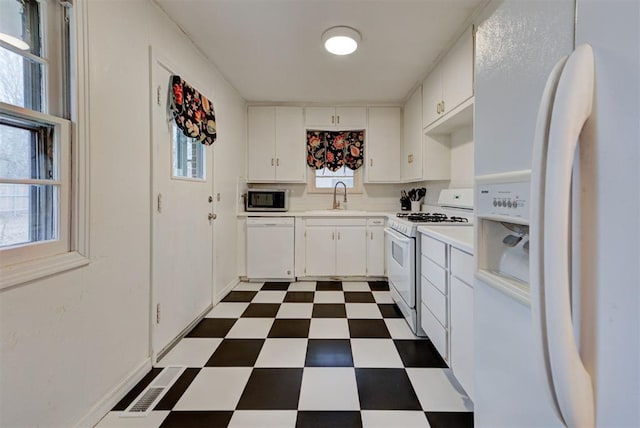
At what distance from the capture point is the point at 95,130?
1352 millimetres

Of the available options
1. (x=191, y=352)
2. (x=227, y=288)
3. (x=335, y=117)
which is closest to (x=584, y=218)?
(x=191, y=352)

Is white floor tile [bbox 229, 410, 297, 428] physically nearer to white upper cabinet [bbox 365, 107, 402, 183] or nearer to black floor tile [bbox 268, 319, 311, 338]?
black floor tile [bbox 268, 319, 311, 338]

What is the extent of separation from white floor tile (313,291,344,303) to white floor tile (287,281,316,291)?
0.18 meters

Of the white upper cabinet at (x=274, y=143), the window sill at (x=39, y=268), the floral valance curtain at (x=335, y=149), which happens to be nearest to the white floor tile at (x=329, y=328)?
the window sill at (x=39, y=268)

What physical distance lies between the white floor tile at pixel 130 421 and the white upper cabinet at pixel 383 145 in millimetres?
3102

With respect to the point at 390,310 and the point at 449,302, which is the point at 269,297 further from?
the point at 449,302

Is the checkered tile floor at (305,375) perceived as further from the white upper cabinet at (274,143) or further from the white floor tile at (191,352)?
the white upper cabinet at (274,143)

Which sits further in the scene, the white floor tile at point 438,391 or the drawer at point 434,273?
the drawer at point 434,273

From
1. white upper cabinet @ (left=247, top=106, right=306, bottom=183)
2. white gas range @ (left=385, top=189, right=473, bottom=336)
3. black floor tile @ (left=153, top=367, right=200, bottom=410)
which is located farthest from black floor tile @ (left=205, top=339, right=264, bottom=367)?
white upper cabinet @ (left=247, top=106, right=306, bottom=183)

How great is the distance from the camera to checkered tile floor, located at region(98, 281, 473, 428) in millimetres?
1410

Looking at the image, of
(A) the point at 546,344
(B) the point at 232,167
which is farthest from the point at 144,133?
(A) the point at 546,344

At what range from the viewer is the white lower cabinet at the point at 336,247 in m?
3.53

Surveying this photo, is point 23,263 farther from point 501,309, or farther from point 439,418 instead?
point 439,418

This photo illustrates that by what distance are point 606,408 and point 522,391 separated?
0.23 m
